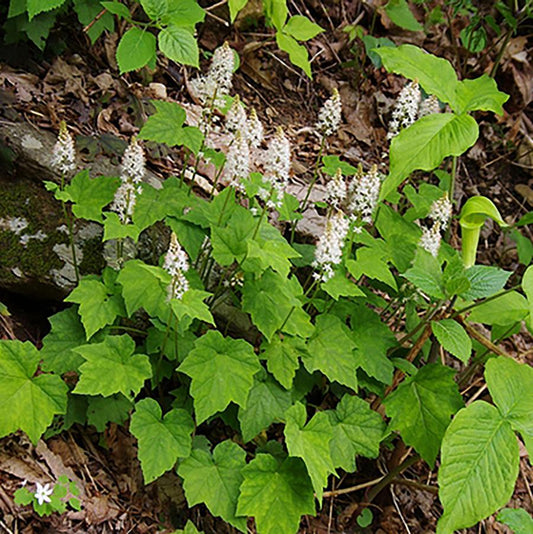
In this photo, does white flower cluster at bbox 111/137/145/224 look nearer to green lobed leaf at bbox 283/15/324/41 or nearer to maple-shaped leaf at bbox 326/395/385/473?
green lobed leaf at bbox 283/15/324/41

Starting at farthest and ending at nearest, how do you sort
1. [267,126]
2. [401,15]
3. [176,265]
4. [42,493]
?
[401,15]
[267,126]
[42,493]
[176,265]

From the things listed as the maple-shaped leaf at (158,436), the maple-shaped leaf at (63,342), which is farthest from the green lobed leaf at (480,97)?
the maple-shaped leaf at (63,342)

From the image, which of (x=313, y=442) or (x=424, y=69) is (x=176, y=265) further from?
(x=424, y=69)

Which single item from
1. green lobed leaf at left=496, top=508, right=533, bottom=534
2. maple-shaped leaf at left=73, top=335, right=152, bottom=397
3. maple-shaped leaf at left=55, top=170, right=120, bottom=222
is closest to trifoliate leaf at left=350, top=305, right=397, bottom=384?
green lobed leaf at left=496, top=508, right=533, bottom=534

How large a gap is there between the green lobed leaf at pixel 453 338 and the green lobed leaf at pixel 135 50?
1609 millimetres

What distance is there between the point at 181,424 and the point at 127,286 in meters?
0.60

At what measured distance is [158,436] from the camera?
2150mm

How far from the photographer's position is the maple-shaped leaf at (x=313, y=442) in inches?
83.6

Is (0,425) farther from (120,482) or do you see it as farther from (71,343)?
(120,482)

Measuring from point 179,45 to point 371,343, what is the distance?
1.57 metres

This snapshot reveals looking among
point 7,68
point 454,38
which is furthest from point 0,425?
point 454,38

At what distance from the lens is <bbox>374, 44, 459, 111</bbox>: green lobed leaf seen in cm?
241

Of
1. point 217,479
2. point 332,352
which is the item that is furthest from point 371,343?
point 217,479

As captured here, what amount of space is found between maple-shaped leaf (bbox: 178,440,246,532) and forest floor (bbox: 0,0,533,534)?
39cm
